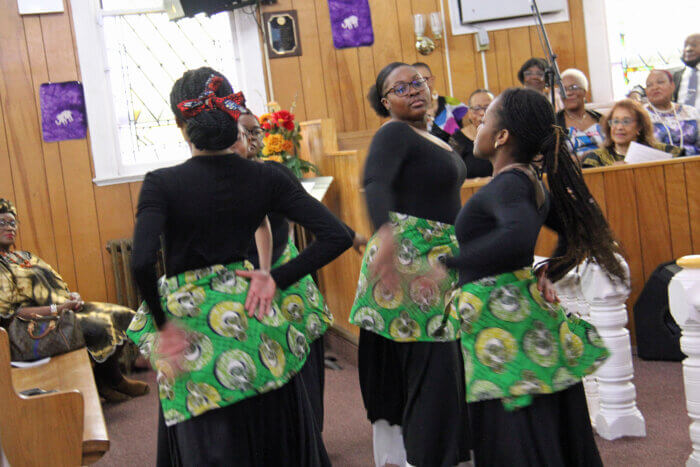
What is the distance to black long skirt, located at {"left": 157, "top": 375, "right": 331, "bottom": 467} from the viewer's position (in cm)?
172

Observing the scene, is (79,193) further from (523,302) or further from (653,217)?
(523,302)

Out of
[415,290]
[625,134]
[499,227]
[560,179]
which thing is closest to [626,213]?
[625,134]

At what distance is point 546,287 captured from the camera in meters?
1.90

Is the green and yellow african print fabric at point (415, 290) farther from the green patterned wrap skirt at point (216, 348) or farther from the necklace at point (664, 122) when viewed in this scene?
the necklace at point (664, 122)

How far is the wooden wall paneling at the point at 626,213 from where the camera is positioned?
4.21m

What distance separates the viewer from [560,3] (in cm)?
656

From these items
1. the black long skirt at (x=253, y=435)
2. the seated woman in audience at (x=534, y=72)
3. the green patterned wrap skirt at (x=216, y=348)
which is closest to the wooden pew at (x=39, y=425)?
the black long skirt at (x=253, y=435)

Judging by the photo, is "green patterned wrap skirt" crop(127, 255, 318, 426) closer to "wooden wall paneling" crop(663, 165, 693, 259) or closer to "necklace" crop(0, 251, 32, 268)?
"necklace" crop(0, 251, 32, 268)

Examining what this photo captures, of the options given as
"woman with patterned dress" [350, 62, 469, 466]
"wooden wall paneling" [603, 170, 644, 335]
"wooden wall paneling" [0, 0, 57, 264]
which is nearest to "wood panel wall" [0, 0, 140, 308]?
"wooden wall paneling" [0, 0, 57, 264]

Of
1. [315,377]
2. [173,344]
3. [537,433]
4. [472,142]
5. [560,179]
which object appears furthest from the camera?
[472,142]

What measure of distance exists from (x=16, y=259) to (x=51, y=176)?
1.61 m

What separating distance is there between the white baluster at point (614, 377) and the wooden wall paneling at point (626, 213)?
1.28 m

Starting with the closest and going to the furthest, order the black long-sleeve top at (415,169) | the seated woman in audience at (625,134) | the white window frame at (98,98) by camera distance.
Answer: the black long-sleeve top at (415,169), the seated woman in audience at (625,134), the white window frame at (98,98)

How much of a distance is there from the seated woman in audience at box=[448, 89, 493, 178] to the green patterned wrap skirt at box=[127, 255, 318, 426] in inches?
104
